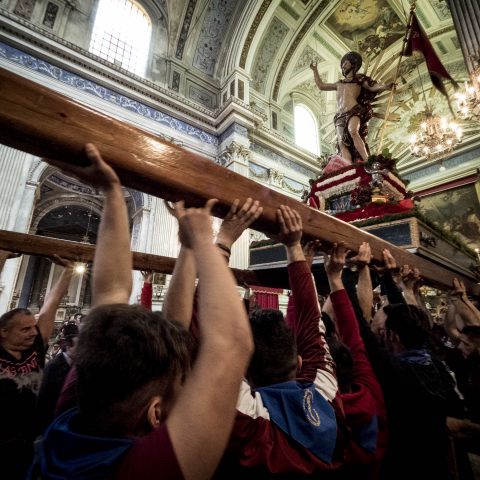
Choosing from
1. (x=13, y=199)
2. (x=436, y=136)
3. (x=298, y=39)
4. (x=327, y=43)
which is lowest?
(x=13, y=199)

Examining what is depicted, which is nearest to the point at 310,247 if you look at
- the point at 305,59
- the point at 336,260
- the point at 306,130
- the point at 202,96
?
the point at 336,260

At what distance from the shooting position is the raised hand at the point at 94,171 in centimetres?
73

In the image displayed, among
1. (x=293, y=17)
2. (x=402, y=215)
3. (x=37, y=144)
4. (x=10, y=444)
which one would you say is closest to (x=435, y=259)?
(x=402, y=215)

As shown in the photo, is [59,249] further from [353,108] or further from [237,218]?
[353,108]

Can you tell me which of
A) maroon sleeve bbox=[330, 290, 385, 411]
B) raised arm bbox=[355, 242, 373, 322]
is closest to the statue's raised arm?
raised arm bbox=[355, 242, 373, 322]

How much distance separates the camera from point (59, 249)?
1.75 metres

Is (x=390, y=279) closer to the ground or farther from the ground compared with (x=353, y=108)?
closer to the ground

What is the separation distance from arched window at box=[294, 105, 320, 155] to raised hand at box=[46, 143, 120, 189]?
1202 centimetres

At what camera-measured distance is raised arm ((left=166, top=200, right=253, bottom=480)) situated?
0.45 metres

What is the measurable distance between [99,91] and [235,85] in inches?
161

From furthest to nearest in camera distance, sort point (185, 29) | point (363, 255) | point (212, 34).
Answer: point (212, 34)
point (185, 29)
point (363, 255)

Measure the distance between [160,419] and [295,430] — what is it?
411 mm

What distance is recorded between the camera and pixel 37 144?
701 mm

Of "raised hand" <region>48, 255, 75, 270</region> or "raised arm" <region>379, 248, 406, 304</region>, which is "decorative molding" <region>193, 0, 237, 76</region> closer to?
"raised hand" <region>48, 255, 75, 270</region>
